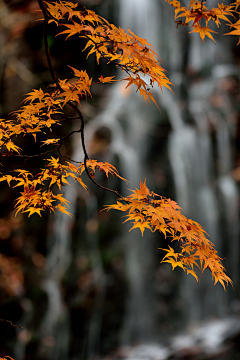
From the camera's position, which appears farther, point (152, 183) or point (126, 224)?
point (152, 183)

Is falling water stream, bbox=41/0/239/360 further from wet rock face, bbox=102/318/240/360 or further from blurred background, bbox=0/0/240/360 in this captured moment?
wet rock face, bbox=102/318/240/360

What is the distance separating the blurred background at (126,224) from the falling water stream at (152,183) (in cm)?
2

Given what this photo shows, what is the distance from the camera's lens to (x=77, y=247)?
473 centimetres

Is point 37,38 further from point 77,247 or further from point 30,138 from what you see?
point 77,247

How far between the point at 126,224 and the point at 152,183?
1080 millimetres

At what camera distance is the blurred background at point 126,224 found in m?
4.36

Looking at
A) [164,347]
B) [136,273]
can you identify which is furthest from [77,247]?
[164,347]

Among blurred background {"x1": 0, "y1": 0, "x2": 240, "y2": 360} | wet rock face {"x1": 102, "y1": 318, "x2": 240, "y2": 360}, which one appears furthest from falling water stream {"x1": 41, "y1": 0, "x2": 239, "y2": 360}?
wet rock face {"x1": 102, "y1": 318, "x2": 240, "y2": 360}

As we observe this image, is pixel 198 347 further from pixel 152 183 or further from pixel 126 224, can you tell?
pixel 152 183

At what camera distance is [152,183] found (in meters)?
5.37

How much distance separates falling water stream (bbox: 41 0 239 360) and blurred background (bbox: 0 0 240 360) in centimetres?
2

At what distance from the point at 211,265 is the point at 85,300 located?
144 inches

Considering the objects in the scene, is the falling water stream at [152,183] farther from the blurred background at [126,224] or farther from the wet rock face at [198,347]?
the wet rock face at [198,347]

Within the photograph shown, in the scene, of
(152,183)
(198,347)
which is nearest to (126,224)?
(152,183)
